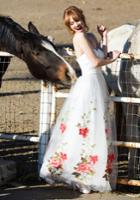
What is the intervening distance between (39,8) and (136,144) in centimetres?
1798

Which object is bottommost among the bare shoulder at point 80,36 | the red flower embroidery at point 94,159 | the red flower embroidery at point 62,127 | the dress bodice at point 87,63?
the red flower embroidery at point 94,159

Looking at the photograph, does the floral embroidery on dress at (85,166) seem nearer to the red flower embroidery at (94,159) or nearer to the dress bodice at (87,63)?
the red flower embroidery at (94,159)

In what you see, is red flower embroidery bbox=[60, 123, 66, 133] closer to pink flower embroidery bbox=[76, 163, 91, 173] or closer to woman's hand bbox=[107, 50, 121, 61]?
pink flower embroidery bbox=[76, 163, 91, 173]

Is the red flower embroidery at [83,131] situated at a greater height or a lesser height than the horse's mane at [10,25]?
lesser

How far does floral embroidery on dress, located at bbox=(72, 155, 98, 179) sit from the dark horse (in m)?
0.74

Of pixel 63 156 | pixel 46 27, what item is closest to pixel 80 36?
pixel 63 156

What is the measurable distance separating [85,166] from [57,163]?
27cm

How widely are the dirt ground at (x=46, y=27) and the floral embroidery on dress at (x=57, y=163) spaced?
213 millimetres

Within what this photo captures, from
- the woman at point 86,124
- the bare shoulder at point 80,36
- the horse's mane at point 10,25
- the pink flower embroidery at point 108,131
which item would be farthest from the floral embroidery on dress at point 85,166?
the horse's mane at point 10,25

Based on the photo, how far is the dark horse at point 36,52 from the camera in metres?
5.00

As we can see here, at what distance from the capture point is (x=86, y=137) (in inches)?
207

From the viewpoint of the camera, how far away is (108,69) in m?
6.42

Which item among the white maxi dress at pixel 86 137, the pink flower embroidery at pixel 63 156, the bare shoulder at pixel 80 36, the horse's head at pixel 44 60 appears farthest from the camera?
the pink flower embroidery at pixel 63 156

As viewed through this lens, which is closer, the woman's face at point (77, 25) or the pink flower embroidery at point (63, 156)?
the woman's face at point (77, 25)
